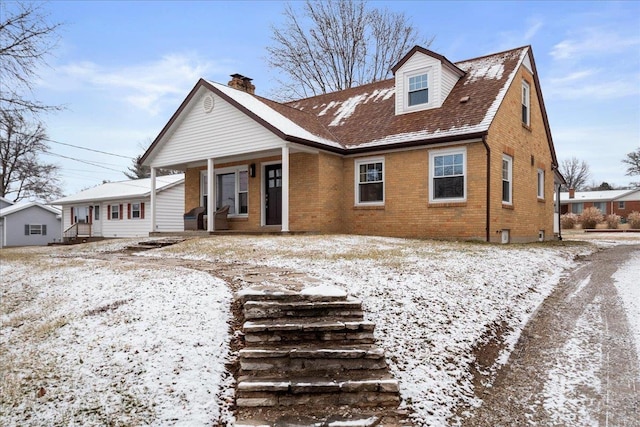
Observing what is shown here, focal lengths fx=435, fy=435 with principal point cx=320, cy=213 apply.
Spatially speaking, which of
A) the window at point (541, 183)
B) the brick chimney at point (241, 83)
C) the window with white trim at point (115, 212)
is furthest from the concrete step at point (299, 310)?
the window with white trim at point (115, 212)

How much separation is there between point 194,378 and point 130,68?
1701cm

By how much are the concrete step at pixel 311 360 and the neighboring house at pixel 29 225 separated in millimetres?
34961

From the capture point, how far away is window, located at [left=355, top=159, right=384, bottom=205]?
1428cm

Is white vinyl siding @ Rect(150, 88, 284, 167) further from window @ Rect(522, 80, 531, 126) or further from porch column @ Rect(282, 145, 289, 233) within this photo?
window @ Rect(522, 80, 531, 126)

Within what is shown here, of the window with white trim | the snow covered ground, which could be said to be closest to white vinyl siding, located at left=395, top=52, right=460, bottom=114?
the snow covered ground

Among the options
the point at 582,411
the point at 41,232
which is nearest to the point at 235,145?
the point at 582,411

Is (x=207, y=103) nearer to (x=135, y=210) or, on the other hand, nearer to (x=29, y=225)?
(x=135, y=210)

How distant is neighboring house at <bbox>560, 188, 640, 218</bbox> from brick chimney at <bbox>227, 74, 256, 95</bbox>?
4405 cm

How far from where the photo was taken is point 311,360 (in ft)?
13.6

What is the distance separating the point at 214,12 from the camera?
36.1ft

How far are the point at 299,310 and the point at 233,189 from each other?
40.5 feet

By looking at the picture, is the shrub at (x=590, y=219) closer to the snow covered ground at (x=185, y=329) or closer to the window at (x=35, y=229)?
the snow covered ground at (x=185, y=329)

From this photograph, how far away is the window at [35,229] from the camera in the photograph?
33.0 m

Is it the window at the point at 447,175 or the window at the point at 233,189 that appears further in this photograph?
the window at the point at 233,189
